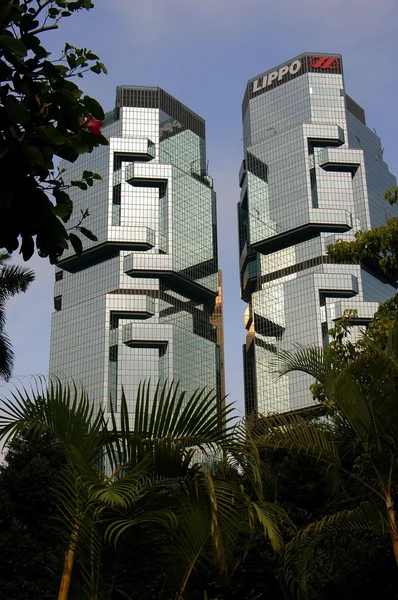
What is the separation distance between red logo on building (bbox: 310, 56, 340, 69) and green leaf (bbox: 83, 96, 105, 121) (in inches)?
4570

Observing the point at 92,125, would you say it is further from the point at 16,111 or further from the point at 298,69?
the point at 298,69

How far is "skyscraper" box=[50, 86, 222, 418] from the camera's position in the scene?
104 metres

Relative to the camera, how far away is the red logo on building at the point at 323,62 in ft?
382

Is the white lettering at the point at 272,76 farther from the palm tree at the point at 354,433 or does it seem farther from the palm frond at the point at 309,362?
the palm tree at the point at 354,433

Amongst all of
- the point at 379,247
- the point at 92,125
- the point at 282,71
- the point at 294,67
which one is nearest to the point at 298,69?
the point at 294,67

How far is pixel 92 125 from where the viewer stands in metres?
6.18

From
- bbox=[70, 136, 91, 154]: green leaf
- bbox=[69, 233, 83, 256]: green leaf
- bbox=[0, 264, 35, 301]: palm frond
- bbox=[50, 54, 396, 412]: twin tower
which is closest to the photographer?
bbox=[70, 136, 91, 154]: green leaf

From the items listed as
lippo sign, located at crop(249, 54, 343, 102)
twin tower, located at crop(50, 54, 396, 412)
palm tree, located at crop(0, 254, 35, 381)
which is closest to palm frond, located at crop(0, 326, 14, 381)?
palm tree, located at crop(0, 254, 35, 381)

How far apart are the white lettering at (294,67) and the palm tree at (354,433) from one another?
113756 mm

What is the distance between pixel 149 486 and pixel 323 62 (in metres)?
117

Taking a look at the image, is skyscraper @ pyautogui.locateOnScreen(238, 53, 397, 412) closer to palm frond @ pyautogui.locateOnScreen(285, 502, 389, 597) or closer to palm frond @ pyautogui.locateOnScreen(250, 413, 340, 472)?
palm frond @ pyautogui.locateOnScreen(285, 502, 389, 597)

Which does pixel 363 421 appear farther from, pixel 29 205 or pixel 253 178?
pixel 253 178

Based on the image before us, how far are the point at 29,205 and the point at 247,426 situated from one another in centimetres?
321

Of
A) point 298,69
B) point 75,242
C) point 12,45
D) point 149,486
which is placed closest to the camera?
point 12,45
